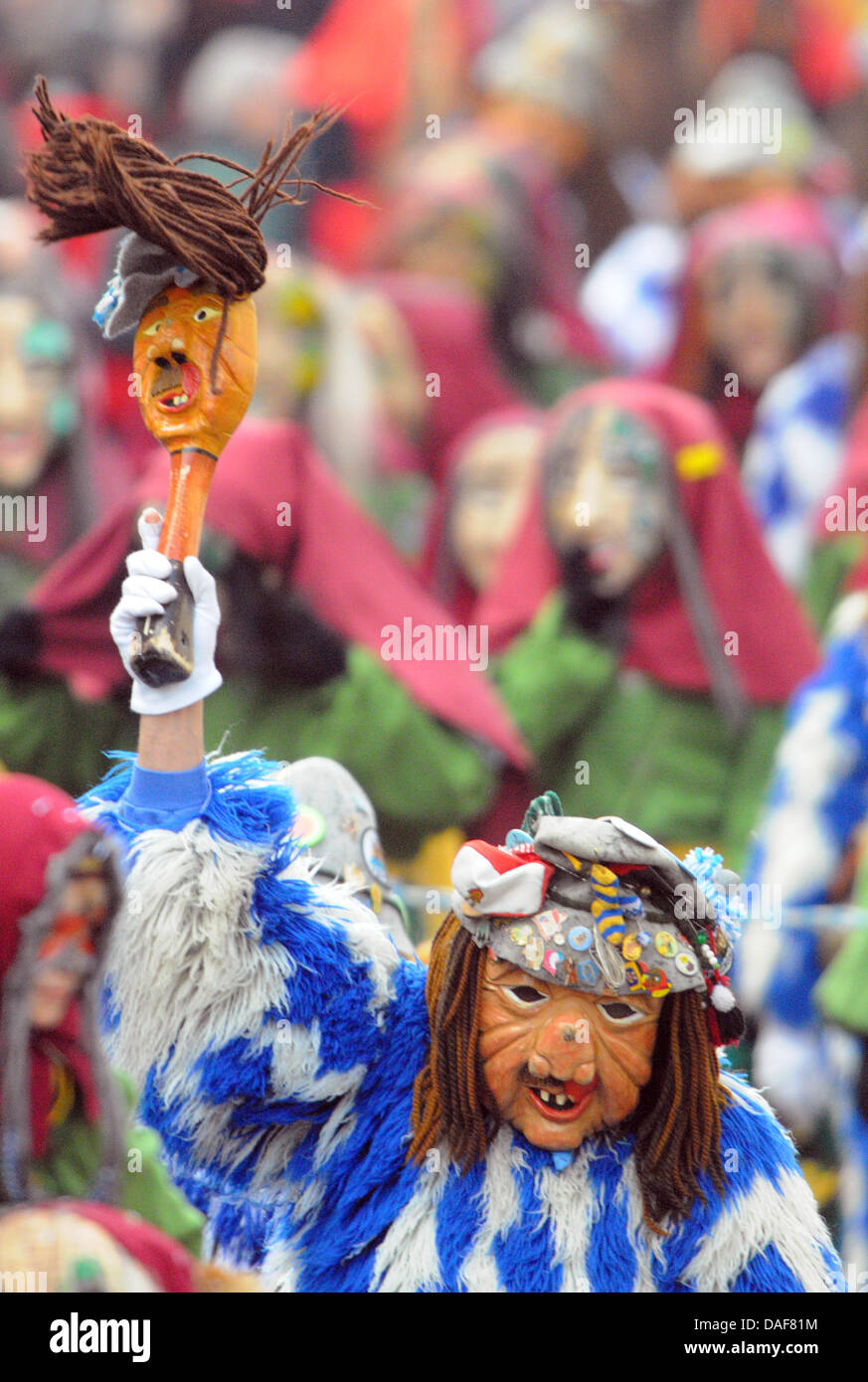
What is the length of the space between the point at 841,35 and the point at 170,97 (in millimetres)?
4039

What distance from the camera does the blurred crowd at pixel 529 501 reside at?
5.98 metres

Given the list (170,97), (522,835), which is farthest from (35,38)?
(522,835)

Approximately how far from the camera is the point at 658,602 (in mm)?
6867

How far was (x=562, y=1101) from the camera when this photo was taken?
3012mm

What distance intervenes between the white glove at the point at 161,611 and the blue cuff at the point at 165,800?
3.8 inches

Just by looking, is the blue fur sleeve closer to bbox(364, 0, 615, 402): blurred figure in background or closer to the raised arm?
the raised arm

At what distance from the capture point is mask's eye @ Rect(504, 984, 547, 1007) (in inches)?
118

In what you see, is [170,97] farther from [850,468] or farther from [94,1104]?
[94,1104]

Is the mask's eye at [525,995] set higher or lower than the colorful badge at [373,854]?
lower

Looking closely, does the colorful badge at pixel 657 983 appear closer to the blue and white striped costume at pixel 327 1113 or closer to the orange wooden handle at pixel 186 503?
the blue and white striped costume at pixel 327 1113

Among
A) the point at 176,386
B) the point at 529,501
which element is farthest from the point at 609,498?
the point at 176,386

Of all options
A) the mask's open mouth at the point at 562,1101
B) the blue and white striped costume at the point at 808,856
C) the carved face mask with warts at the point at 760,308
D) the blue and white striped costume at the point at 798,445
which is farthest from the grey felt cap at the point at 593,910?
the carved face mask with warts at the point at 760,308
